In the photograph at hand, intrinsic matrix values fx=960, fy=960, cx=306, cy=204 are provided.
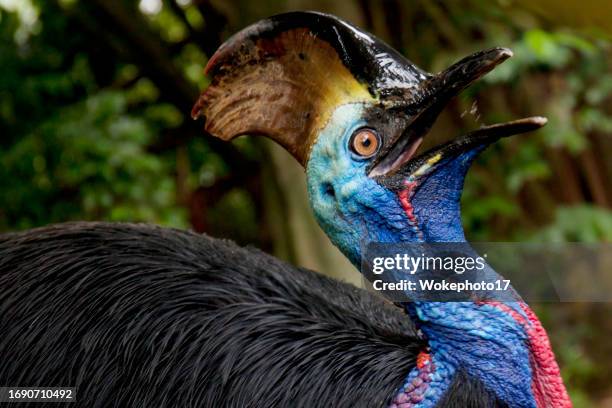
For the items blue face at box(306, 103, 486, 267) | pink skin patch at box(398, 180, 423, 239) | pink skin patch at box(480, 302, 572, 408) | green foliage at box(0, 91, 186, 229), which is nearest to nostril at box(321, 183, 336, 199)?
blue face at box(306, 103, 486, 267)

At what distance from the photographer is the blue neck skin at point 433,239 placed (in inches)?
64.8

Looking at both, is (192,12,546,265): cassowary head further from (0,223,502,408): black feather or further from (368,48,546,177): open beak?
(0,223,502,408): black feather

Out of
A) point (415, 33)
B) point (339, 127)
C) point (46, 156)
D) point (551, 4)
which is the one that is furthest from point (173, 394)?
point (415, 33)

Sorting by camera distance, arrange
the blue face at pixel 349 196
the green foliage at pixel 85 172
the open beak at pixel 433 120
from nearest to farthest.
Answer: the open beak at pixel 433 120 → the blue face at pixel 349 196 → the green foliage at pixel 85 172

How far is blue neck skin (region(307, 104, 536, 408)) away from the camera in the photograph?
1646 mm

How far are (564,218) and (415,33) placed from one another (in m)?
1.10

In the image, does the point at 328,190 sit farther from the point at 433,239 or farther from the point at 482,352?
the point at 482,352

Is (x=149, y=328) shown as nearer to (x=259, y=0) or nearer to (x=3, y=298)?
(x=3, y=298)

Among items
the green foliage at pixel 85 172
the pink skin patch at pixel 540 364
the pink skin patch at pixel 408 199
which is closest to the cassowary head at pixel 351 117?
the pink skin patch at pixel 408 199

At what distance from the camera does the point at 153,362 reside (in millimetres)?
1711

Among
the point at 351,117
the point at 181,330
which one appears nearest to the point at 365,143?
the point at 351,117

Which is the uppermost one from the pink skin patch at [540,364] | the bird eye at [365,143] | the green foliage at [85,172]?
the bird eye at [365,143]

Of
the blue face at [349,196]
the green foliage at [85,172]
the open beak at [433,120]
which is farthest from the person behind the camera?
the green foliage at [85,172]

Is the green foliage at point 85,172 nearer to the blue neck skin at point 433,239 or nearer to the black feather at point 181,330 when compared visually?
the black feather at point 181,330
